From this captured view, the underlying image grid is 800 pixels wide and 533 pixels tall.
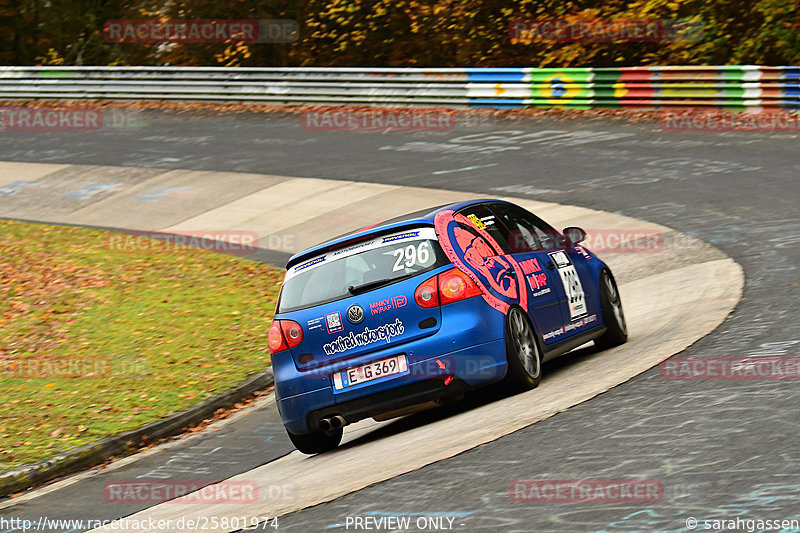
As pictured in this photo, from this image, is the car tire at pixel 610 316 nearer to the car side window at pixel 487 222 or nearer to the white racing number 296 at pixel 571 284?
the white racing number 296 at pixel 571 284

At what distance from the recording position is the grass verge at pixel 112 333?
10.7 meters

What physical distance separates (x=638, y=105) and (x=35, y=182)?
13.9m

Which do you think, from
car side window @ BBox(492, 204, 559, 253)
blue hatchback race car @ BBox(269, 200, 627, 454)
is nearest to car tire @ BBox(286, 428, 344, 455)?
blue hatchback race car @ BBox(269, 200, 627, 454)

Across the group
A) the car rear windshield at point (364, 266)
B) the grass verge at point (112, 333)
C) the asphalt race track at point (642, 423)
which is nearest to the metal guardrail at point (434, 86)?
the asphalt race track at point (642, 423)

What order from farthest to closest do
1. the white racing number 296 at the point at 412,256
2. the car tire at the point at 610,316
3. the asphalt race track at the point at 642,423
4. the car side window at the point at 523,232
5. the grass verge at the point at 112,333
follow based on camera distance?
1. the grass verge at the point at 112,333
2. the car tire at the point at 610,316
3. the car side window at the point at 523,232
4. the white racing number 296 at the point at 412,256
5. the asphalt race track at the point at 642,423

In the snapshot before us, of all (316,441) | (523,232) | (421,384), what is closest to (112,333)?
(316,441)

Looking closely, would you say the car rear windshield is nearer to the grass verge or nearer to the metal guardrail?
the grass verge

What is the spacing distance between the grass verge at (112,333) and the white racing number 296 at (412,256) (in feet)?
11.2

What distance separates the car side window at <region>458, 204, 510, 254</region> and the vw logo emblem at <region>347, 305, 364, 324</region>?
1.18 m

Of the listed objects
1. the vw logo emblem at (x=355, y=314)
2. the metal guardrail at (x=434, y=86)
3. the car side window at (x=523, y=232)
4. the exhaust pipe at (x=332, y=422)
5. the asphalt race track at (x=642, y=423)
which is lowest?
the exhaust pipe at (x=332, y=422)

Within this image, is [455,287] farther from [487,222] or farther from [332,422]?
[332,422]

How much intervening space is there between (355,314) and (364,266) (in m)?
0.39

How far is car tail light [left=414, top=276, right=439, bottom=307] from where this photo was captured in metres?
8.04

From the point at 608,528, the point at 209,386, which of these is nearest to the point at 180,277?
the point at 209,386
